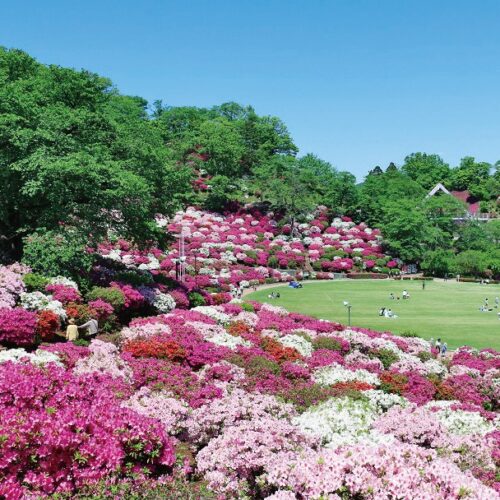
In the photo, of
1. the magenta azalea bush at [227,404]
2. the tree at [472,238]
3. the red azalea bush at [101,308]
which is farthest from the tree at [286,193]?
the red azalea bush at [101,308]

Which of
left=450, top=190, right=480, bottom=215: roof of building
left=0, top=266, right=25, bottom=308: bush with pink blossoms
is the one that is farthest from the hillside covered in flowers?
left=450, top=190, right=480, bottom=215: roof of building

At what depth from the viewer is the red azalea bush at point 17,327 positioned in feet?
52.4

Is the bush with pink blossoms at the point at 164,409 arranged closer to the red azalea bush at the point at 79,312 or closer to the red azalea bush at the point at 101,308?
the red azalea bush at the point at 79,312

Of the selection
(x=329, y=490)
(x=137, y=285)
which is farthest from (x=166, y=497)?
(x=137, y=285)

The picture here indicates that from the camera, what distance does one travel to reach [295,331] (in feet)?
74.3

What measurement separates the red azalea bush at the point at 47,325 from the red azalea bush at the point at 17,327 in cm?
75

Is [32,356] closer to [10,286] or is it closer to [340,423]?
[10,286]

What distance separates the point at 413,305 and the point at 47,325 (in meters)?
33.2

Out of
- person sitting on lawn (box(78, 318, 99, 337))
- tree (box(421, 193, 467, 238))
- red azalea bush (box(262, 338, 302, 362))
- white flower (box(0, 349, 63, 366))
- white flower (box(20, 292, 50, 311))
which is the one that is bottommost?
red azalea bush (box(262, 338, 302, 362))

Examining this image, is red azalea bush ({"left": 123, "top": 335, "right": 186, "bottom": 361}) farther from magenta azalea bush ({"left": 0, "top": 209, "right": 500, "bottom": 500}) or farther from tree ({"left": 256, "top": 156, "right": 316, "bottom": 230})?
tree ({"left": 256, "top": 156, "right": 316, "bottom": 230})

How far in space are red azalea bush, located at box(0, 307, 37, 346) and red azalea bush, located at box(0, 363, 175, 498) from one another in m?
7.90

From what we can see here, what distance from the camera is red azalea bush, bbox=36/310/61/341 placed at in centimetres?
1747

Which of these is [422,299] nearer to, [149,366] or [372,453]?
[149,366]

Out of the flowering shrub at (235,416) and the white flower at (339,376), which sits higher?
the flowering shrub at (235,416)
